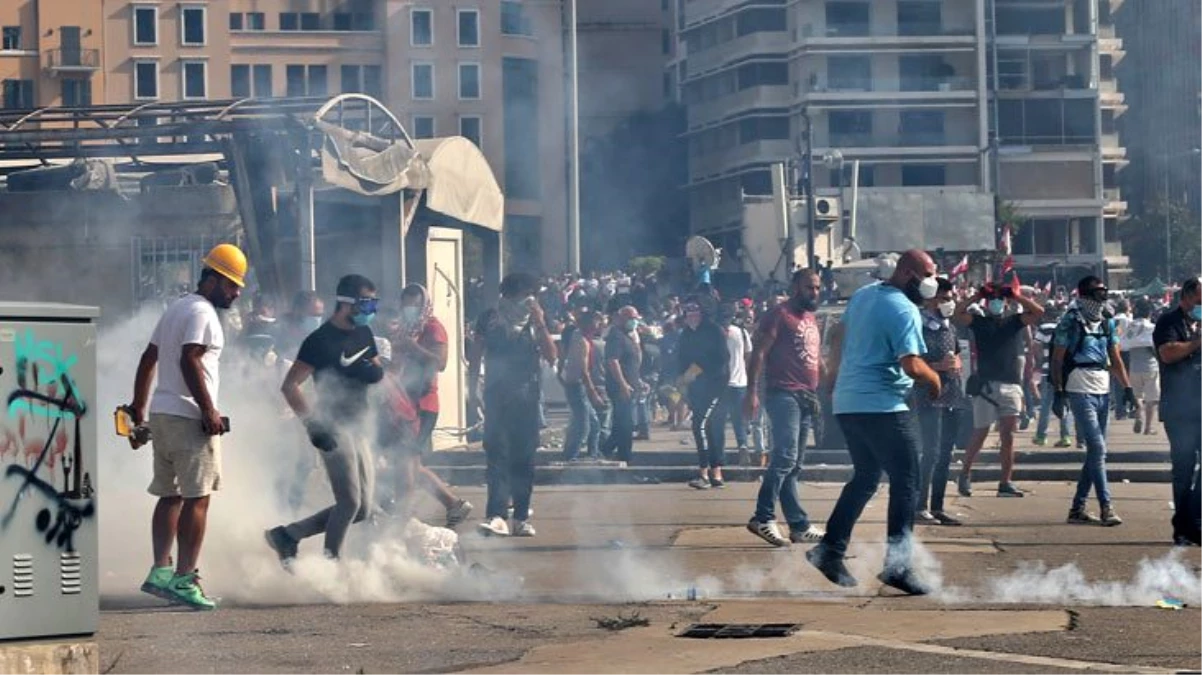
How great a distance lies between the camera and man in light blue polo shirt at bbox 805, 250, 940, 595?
9.45 m

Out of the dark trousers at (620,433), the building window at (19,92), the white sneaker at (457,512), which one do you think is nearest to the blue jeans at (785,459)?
the white sneaker at (457,512)

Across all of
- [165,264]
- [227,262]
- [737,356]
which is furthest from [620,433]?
[227,262]

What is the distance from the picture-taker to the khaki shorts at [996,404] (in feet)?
48.5

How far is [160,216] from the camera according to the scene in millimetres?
16641

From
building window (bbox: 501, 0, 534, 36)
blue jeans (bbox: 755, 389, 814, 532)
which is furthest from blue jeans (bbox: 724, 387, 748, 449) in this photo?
building window (bbox: 501, 0, 534, 36)

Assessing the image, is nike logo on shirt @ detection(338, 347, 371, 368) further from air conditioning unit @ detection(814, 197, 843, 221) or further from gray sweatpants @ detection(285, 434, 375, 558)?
air conditioning unit @ detection(814, 197, 843, 221)

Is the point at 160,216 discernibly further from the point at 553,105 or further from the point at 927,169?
the point at 927,169

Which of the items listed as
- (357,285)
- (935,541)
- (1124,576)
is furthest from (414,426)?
(1124,576)

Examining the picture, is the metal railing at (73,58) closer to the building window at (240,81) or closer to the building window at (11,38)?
the building window at (11,38)

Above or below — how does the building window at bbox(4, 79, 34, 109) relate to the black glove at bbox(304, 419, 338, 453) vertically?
above

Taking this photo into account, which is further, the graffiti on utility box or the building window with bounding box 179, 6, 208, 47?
the building window with bounding box 179, 6, 208, 47

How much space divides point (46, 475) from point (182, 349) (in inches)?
84.9

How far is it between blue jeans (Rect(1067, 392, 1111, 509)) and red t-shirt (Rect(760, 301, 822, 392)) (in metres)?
2.11

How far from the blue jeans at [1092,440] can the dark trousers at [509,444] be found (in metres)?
3.62
